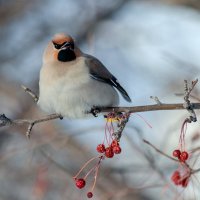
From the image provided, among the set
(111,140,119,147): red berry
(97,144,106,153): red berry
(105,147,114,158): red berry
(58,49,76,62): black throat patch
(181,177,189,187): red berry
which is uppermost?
(58,49,76,62): black throat patch

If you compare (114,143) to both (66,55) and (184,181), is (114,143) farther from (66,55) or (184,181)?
(66,55)

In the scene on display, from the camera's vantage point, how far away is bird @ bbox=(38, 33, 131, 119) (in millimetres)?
3852

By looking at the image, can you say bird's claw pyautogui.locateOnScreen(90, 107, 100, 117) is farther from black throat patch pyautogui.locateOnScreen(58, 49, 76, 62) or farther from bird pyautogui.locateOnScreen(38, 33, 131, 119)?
black throat patch pyautogui.locateOnScreen(58, 49, 76, 62)

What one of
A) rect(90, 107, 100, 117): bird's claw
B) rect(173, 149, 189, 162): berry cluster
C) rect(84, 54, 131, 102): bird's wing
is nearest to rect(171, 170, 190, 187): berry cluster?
rect(173, 149, 189, 162): berry cluster

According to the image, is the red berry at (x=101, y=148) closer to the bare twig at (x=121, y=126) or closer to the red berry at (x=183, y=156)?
the bare twig at (x=121, y=126)

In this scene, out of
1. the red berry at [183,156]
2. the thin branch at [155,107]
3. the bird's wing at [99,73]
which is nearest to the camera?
the thin branch at [155,107]

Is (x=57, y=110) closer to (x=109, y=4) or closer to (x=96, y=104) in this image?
(x=96, y=104)

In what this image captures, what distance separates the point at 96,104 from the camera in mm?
3857

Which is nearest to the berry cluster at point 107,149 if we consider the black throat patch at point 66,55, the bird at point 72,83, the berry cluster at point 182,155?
the bird at point 72,83

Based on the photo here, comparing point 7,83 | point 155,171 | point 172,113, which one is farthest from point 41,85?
point 172,113

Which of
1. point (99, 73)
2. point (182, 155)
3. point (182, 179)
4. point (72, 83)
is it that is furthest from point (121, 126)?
point (99, 73)

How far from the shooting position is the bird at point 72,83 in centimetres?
385

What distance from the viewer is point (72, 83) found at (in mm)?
3898

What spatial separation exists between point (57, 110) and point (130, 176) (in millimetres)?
2601
